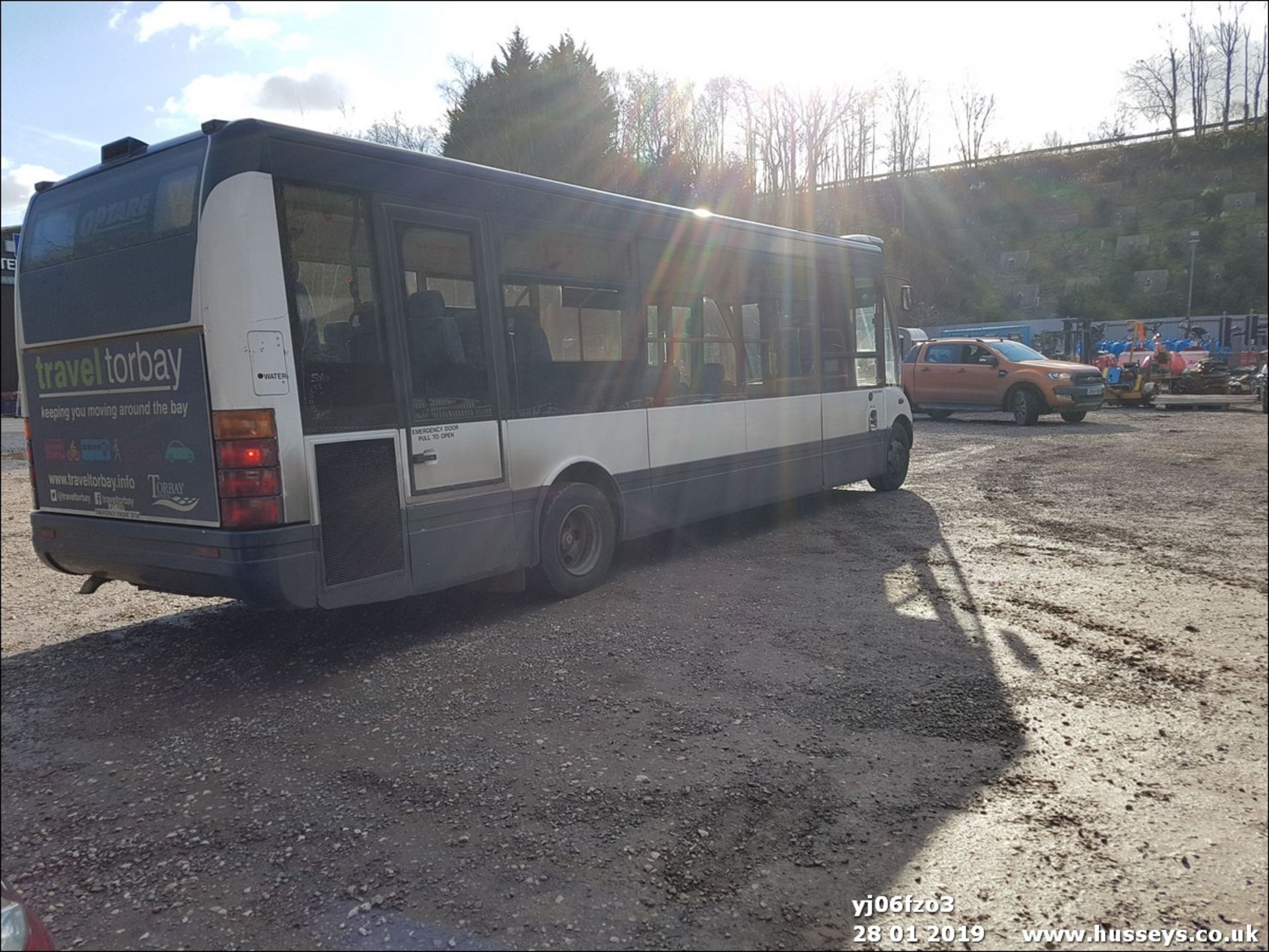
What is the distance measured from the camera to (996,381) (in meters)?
19.2

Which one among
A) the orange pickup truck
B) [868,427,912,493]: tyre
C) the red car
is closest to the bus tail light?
the red car

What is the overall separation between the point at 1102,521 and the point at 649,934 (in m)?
7.06

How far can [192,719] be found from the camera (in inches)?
162

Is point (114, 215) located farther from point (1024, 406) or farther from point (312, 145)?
point (1024, 406)

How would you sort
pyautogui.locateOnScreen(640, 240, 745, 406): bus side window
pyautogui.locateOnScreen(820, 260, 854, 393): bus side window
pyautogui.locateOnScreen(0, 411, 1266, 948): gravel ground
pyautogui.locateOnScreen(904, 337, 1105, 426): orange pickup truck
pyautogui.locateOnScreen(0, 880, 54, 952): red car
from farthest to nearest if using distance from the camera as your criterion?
pyautogui.locateOnScreen(904, 337, 1105, 426): orange pickup truck
pyautogui.locateOnScreen(820, 260, 854, 393): bus side window
pyautogui.locateOnScreen(640, 240, 745, 406): bus side window
pyautogui.locateOnScreen(0, 411, 1266, 948): gravel ground
pyautogui.locateOnScreen(0, 880, 54, 952): red car

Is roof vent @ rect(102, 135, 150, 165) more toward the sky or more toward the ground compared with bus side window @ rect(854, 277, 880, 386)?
more toward the sky

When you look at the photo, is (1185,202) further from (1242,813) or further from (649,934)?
(649,934)

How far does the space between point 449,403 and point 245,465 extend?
1324 mm

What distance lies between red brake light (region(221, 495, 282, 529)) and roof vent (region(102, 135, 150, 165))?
207cm

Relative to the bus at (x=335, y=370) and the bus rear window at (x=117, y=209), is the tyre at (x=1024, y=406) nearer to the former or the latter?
the bus at (x=335, y=370)

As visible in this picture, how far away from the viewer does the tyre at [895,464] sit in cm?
1067

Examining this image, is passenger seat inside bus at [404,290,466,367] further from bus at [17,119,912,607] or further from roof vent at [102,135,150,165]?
roof vent at [102,135,150,165]

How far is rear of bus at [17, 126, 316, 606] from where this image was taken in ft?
14.5

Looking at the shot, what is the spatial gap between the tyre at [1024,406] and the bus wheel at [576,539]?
47.9ft
